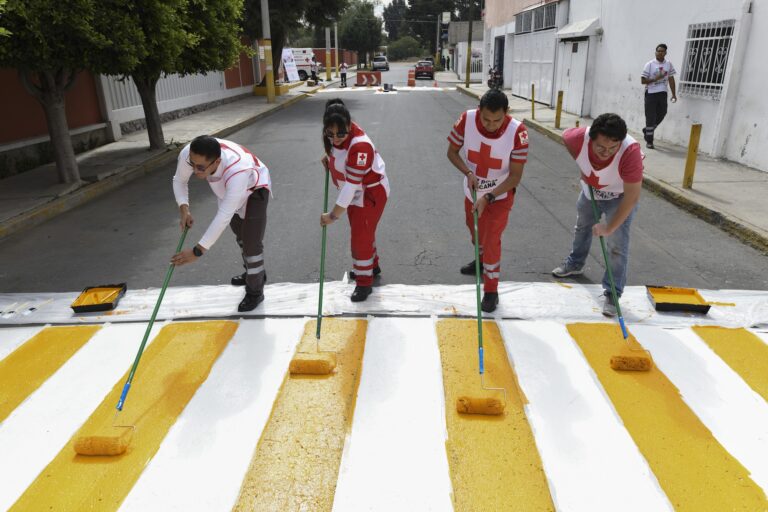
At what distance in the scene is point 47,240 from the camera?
6855 mm

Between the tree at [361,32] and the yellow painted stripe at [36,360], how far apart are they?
74.9 meters

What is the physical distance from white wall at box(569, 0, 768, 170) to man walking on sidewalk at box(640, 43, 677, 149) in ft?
1.74

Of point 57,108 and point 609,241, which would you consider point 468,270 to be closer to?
point 609,241

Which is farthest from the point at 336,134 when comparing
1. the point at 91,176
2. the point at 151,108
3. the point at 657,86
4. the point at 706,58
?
the point at 151,108

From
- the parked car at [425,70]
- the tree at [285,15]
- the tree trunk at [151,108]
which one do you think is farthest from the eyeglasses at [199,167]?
the parked car at [425,70]

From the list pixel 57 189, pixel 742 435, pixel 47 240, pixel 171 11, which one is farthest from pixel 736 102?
pixel 57 189

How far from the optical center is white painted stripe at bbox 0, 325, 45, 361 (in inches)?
167

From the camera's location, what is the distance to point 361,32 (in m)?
72.9

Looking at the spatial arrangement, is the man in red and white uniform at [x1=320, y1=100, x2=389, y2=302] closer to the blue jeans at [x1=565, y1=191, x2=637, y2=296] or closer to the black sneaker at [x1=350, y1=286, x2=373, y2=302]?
the black sneaker at [x1=350, y1=286, x2=373, y2=302]

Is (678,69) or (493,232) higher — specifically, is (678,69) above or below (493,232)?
above

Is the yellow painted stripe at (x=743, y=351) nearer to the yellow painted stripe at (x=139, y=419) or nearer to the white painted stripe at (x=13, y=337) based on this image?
the yellow painted stripe at (x=139, y=419)

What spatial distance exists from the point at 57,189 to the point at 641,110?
12324 millimetres

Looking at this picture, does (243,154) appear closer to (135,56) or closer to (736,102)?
(135,56)

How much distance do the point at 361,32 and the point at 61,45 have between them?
70.7 meters
